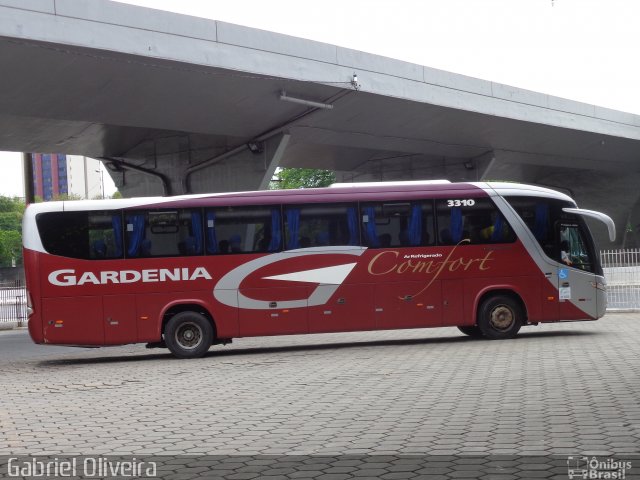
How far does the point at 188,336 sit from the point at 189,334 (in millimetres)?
43

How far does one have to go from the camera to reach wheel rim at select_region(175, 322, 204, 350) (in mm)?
17906

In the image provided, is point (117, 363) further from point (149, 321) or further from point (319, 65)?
point (319, 65)

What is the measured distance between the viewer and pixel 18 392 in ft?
42.8

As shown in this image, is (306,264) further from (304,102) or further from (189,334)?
(304,102)

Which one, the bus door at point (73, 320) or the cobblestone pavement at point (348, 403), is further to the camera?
the bus door at point (73, 320)

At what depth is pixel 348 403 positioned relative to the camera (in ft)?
33.5

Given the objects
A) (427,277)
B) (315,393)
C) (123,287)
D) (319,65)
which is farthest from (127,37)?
(315,393)

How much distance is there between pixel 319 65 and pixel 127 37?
26.5ft

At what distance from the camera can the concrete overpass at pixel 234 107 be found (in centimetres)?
2641

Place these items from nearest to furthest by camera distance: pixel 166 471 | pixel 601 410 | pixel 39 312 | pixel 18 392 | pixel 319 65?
pixel 166 471 → pixel 601 410 → pixel 18 392 → pixel 39 312 → pixel 319 65

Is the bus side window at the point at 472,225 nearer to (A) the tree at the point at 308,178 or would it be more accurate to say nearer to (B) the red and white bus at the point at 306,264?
(B) the red and white bus at the point at 306,264

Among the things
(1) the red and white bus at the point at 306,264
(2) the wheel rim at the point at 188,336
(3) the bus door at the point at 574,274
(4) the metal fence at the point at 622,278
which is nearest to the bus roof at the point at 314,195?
(1) the red and white bus at the point at 306,264
